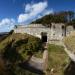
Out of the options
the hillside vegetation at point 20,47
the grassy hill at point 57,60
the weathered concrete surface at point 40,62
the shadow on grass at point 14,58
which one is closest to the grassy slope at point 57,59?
the grassy hill at point 57,60

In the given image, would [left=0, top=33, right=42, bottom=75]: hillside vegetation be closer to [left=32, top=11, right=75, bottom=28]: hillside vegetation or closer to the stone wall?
the stone wall

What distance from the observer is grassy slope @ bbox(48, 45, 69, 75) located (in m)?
26.1

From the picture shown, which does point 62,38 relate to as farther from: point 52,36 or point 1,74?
point 1,74

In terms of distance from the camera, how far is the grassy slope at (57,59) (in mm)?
26081

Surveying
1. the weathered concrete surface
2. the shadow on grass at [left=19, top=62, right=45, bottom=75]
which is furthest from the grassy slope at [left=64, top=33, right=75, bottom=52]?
the shadow on grass at [left=19, top=62, right=45, bottom=75]

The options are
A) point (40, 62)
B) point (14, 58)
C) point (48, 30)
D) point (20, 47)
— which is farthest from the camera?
point (48, 30)

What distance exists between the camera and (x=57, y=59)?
29203 millimetres

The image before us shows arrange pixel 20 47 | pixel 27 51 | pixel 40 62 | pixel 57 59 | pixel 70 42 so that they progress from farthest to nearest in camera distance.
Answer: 1. pixel 20 47
2. pixel 70 42
3. pixel 27 51
4. pixel 40 62
5. pixel 57 59

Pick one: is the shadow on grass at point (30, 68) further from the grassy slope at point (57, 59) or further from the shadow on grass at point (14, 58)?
the grassy slope at point (57, 59)

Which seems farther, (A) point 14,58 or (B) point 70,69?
(A) point 14,58

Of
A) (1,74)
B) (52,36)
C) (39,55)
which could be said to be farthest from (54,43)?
(1,74)

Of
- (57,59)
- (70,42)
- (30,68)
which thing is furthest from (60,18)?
(30,68)

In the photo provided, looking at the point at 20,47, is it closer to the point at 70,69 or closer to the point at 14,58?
the point at 14,58

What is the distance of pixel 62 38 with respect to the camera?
36.4 m
